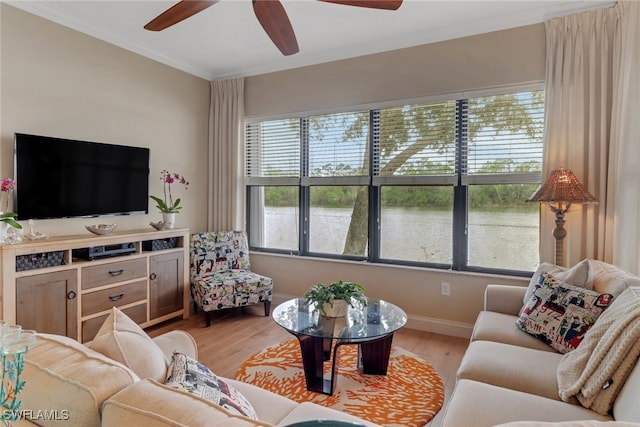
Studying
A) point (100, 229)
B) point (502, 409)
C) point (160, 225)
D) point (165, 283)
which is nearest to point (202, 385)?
point (502, 409)

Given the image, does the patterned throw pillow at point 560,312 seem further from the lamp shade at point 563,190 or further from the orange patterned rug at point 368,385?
the orange patterned rug at point 368,385

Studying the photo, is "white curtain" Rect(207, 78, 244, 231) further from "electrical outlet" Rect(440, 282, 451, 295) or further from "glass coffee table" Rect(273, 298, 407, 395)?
"electrical outlet" Rect(440, 282, 451, 295)

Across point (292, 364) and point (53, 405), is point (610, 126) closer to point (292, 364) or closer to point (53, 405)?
point (292, 364)

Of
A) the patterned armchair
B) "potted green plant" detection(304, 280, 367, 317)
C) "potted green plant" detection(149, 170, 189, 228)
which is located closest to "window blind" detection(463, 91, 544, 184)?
"potted green plant" detection(304, 280, 367, 317)

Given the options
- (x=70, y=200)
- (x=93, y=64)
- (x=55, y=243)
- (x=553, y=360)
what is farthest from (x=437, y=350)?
(x=93, y=64)

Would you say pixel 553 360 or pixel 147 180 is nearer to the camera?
pixel 553 360

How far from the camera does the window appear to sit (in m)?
3.14

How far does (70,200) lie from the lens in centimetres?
305

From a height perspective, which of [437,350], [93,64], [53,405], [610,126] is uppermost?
[93,64]

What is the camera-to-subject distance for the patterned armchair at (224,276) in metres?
3.53

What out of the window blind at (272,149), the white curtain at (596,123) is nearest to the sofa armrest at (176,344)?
the window blind at (272,149)

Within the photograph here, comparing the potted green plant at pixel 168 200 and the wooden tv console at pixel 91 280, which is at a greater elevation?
the potted green plant at pixel 168 200

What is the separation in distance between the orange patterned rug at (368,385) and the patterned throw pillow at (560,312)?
745mm

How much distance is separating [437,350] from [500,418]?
172 centimetres
